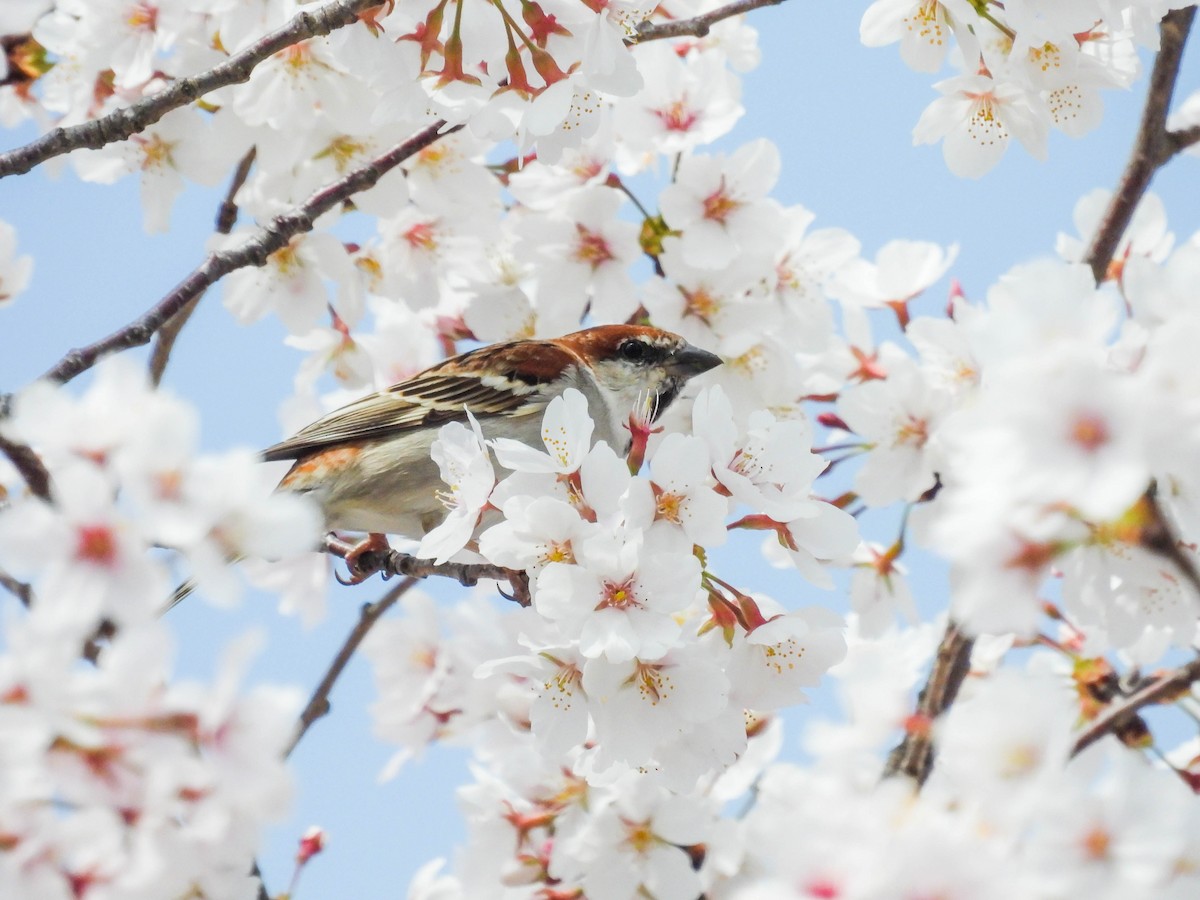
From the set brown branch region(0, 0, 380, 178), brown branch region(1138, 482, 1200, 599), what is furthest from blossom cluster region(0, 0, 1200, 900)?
brown branch region(0, 0, 380, 178)

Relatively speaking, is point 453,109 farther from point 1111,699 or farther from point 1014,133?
point 1111,699

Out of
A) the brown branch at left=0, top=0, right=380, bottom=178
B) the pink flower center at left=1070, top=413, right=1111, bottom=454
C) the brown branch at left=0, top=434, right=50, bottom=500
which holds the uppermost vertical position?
the pink flower center at left=1070, top=413, right=1111, bottom=454

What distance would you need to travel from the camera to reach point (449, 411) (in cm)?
412

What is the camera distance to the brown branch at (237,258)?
2518mm

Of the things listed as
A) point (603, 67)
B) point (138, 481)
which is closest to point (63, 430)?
point (138, 481)

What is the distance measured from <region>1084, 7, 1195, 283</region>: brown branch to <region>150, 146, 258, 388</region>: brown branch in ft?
7.78

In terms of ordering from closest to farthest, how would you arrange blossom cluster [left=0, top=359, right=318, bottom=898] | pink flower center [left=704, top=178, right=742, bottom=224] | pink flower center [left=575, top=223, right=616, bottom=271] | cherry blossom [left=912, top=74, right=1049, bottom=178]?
blossom cluster [left=0, top=359, right=318, bottom=898] → cherry blossom [left=912, top=74, right=1049, bottom=178] → pink flower center [left=704, top=178, right=742, bottom=224] → pink flower center [left=575, top=223, right=616, bottom=271]

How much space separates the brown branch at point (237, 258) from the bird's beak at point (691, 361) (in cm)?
106

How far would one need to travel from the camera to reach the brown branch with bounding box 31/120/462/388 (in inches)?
99.1

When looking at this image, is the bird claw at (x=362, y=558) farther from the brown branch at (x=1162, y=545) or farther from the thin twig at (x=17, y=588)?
the brown branch at (x=1162, y=545)

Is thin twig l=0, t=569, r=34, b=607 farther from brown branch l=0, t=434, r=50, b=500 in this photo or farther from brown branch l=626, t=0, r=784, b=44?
brown branch l=626, t=0, r=784, b=44

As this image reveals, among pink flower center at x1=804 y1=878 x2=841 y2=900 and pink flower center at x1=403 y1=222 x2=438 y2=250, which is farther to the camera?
pink flower center at x1=403 y1=222 x2=438 y2=250

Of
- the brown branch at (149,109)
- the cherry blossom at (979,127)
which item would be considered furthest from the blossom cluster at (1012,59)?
the brown branch at (149,109)

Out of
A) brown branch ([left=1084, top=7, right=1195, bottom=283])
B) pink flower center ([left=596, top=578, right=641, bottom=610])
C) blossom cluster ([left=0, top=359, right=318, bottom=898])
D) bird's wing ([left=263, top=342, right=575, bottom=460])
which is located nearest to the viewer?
blossom cluster ([left=0, top=359, right=318, bottom=898])
